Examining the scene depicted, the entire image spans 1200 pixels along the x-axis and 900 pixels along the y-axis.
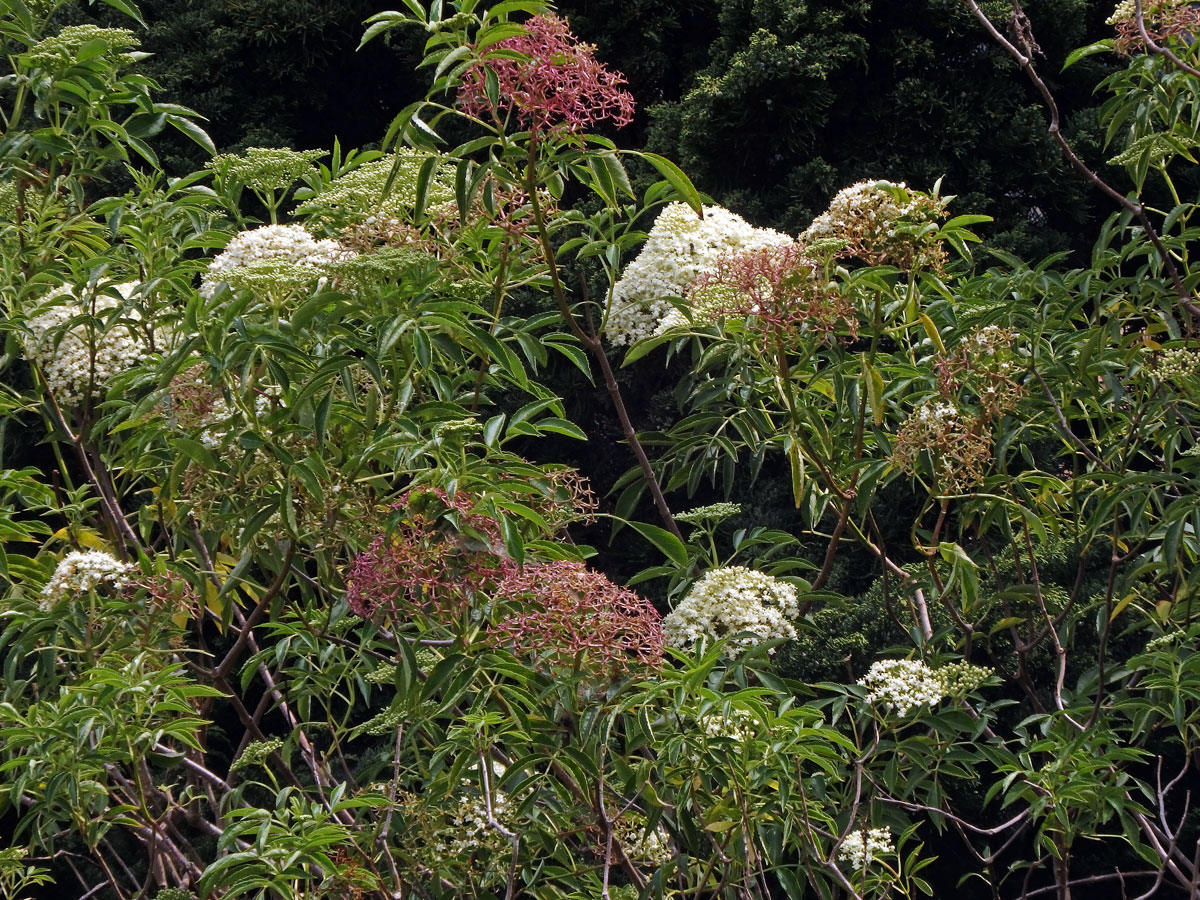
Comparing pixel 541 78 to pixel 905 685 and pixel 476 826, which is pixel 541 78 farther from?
pixel 476 826

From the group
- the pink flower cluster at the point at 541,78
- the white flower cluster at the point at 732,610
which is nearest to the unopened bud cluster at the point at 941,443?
the white flower cluster at the point at 732,610

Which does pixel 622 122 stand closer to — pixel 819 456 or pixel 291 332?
pixel 291 332

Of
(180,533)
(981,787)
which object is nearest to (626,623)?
(180,533)

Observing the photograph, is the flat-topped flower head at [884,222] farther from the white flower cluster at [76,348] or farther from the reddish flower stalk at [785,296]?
the white flower cluster at [76,348]

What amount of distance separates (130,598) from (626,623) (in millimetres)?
1057

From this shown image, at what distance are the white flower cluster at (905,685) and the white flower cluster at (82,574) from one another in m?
1.33

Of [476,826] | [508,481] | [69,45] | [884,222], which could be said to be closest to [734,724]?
[508,481]

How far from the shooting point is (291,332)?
5.88 feet

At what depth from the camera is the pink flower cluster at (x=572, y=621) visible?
68.5 inches

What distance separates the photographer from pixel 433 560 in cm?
175

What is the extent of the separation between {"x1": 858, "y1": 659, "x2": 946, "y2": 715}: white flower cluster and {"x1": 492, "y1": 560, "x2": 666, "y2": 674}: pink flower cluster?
1.43 ft

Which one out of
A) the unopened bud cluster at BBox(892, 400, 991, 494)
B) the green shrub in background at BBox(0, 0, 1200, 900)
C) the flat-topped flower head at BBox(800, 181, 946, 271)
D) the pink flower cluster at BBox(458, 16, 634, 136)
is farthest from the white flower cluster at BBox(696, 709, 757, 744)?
the pink flower cluster at BBox(458, 16, 634, 136)

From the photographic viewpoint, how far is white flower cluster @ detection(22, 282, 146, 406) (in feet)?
7.34

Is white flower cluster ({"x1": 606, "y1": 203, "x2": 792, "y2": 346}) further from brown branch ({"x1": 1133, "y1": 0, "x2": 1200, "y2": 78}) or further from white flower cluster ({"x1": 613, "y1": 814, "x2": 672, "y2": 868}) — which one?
white flower cluster ({"x1": 613, "y1": 814, "x2": 672, "y2": 868})
